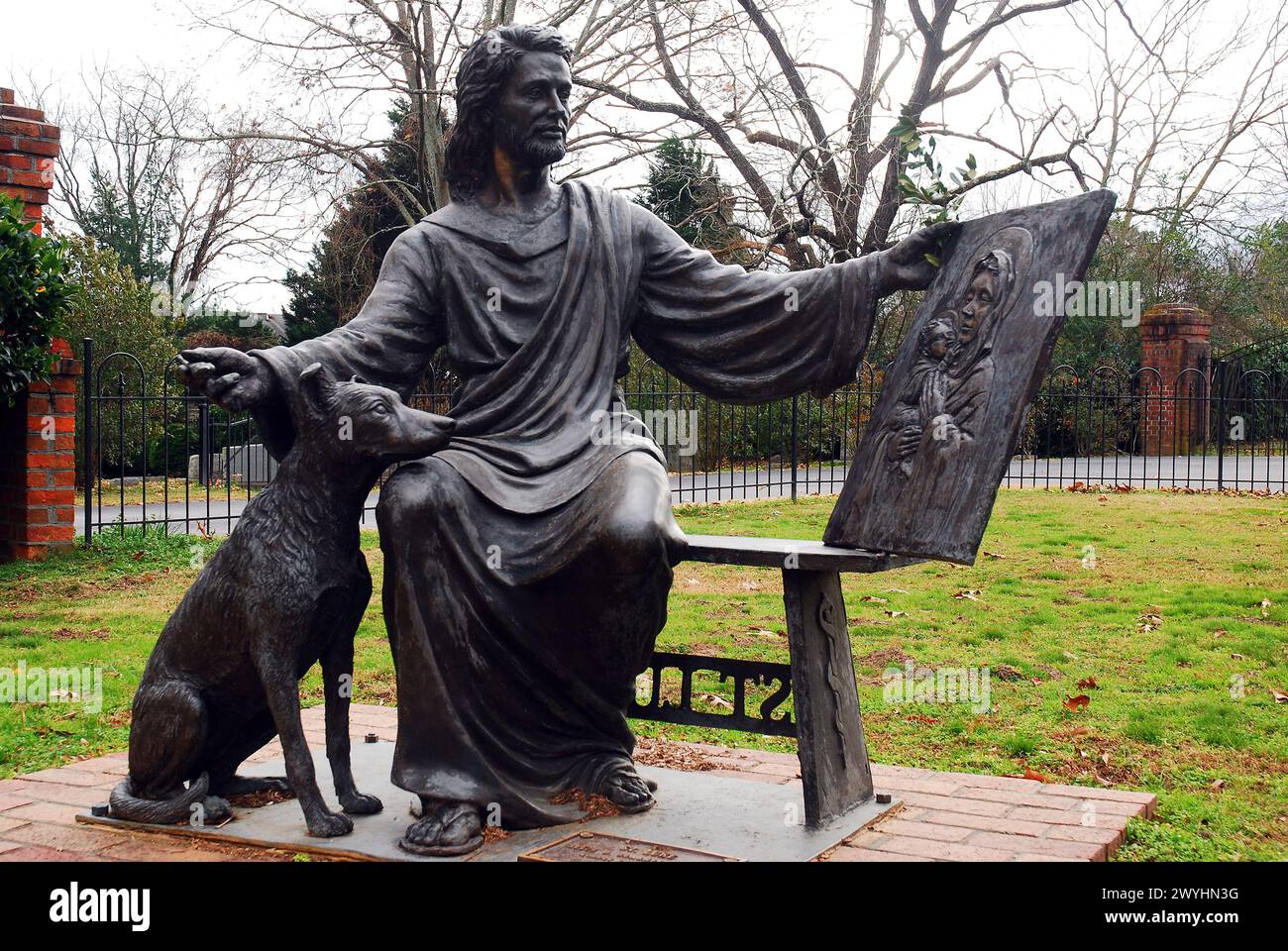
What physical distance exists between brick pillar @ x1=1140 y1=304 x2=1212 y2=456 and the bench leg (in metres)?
16.7

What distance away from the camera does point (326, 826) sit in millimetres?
3547

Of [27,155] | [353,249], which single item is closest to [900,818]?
[27,155]

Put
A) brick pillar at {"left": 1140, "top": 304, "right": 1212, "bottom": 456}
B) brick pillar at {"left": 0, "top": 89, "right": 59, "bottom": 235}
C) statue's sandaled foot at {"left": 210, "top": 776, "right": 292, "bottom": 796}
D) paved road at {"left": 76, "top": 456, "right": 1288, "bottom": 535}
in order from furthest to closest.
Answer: brick pillar at {"left": 1140, "top": 304, "right": 1212, "bottom": 456} < paved road at {"left": 76, "top": 456, "right": 1288, "bottom": 535} < brick pillar at {"left": 0, "top": 89, "right": 59, "bottom": 235} < statue's sandaled foot at {"left": 210, "top": 776, "right": 292, "bottom": 796}

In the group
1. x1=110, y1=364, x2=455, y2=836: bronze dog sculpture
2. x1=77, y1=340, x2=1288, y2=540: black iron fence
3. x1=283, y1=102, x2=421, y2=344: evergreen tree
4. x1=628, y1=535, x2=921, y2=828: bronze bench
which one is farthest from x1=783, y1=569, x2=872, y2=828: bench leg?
x1=283, y1=102, x2=421, y2=344: evergreen tree

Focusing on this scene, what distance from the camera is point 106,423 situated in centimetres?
1762

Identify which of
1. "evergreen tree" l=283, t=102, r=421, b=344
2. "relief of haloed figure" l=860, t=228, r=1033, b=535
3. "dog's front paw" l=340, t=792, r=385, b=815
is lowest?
"dog's front paw" l=340, t=792, r=385, b=815

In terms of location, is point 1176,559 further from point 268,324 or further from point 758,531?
point 268,324

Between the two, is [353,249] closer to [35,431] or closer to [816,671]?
[35,431]

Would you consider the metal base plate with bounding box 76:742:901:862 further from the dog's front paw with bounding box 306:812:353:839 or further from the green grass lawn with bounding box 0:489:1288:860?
the green grass lawn with bounding box 0:489:1288:860

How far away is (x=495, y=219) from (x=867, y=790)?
92.9 inches

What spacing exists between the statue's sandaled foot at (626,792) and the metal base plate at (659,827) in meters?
0.04

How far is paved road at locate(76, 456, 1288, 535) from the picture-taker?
44.5ft

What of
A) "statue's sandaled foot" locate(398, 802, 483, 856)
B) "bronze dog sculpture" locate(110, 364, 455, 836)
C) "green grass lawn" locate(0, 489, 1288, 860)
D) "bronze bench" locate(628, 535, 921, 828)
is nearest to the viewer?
"statue's sandaled foot" locate(398, 802, 483, 856)

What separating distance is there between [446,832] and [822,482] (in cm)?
1308
